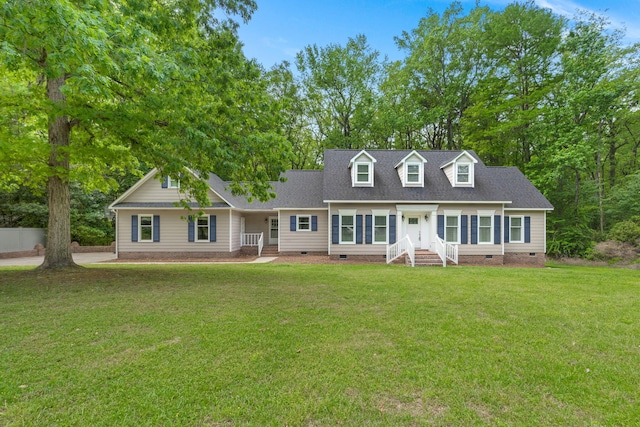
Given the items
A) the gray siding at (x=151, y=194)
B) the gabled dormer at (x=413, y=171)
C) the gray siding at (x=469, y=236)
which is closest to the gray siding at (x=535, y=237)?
the gray siding at (x=469, y=236)

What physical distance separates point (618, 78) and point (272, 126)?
23.4 m

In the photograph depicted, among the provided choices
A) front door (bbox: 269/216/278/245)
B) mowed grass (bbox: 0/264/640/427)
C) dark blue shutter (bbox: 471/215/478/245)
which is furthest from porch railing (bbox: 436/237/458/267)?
front door (bbox: 269/216/278/245)

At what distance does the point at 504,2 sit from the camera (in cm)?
2166

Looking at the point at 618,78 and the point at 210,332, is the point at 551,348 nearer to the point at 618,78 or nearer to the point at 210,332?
the point at 210,332

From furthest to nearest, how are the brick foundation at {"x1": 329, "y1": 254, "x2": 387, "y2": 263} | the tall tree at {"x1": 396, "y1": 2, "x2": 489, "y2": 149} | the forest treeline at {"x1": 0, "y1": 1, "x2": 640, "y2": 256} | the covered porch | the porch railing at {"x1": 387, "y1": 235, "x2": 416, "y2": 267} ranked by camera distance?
the tall tree at {"x1": 396, "y1": 2, "x2": 489, "y2": 149} → the covered porch → the forest treeline at {"x1": 0, "y1": 1, "x2": 640, "y2": 256} → the brick foundation at {"x1": 329, "y1": 254, "x2": 387, "y2": 263} → the porch railing at {"x1": 387, "y1": 235, "x2": 416, "y2": 267}

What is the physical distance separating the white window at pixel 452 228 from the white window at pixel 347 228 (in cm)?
484

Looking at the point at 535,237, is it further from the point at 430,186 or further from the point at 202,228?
the point at 202,228

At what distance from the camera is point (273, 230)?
19.4m

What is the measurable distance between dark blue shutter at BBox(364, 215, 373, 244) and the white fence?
66.6ft

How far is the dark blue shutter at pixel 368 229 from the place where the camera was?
15.5m

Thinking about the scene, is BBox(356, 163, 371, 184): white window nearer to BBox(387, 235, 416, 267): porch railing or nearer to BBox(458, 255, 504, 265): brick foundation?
BBox(387, 235, 416, 267): porch railing

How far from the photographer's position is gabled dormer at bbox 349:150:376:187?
15992 millimetres

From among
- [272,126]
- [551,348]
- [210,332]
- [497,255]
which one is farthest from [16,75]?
[497,255]

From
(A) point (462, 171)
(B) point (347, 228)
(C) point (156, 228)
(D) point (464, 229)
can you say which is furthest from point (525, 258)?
(C) point (156, 228)
